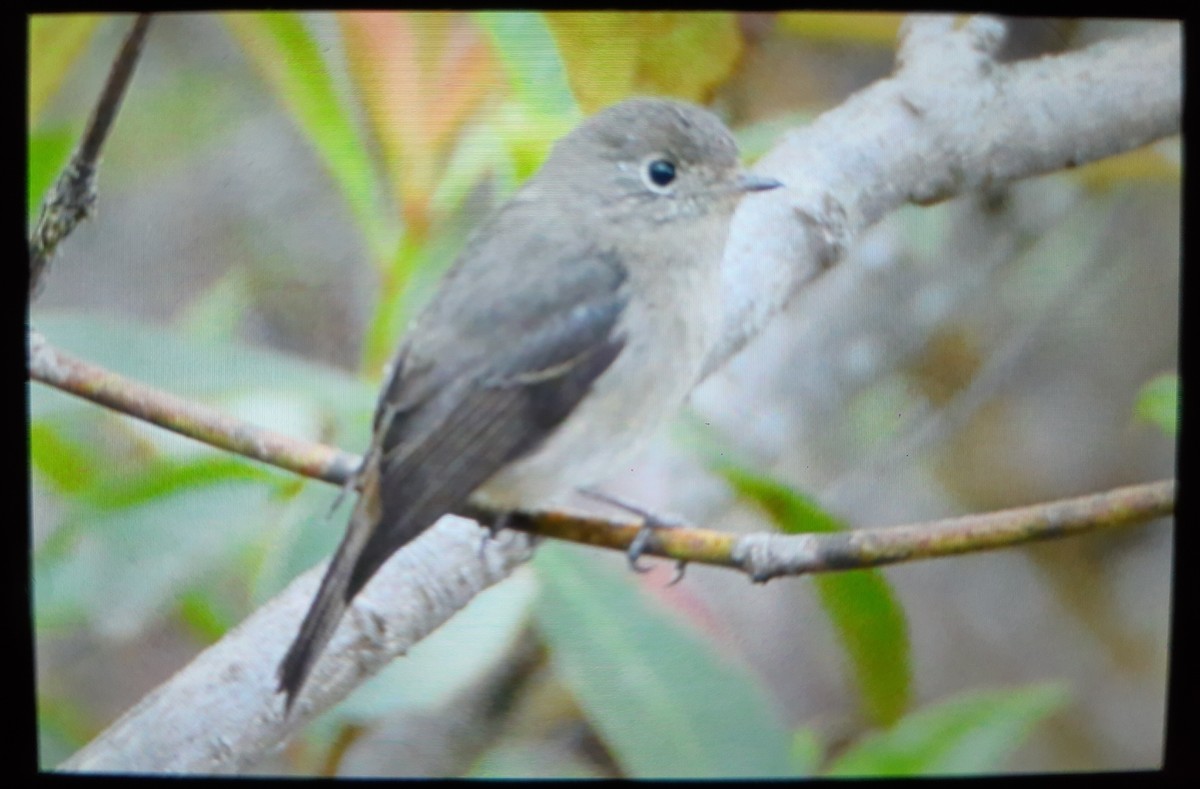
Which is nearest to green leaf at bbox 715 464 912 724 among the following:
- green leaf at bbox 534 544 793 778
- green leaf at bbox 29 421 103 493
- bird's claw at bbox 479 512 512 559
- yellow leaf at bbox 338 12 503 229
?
green leaf at bbox 534 544 793 778

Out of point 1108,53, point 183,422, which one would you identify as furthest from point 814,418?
point 183,422

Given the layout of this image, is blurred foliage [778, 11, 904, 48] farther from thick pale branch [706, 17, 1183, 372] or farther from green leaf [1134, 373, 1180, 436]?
green leaf [1134, 373, 1180, 436]

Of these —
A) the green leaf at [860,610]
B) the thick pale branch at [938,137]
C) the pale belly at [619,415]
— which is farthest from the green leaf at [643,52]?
the green leaf at [860,610]

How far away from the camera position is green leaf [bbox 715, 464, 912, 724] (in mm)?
1166

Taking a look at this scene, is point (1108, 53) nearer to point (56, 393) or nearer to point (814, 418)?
point (814, 418)

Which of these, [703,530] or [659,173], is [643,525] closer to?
[703,530]

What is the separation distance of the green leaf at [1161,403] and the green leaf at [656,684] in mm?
496

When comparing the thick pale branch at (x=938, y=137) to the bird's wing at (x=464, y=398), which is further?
the thick pale branch at (x=938, y=137)

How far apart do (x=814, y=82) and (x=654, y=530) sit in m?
0.49

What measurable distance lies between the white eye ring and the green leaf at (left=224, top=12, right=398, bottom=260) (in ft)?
0.86

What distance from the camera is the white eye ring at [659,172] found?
113cm

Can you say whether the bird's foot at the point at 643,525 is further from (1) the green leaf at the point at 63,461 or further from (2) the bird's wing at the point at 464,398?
(1) the green leaf at the point at 63,461

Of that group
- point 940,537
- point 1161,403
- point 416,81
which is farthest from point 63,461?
point 1161,403

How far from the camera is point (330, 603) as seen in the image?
112 cm
